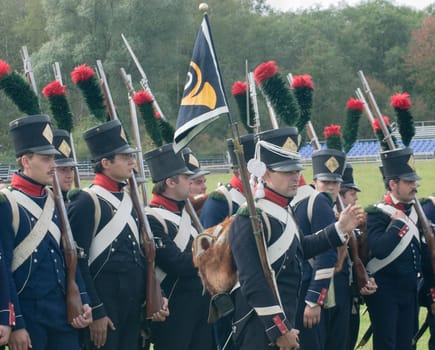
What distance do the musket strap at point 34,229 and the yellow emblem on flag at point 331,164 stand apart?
10.2ft

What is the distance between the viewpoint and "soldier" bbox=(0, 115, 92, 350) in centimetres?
630

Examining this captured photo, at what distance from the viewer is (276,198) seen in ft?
21.1

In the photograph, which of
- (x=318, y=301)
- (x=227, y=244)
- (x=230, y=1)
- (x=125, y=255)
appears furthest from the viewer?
(x=230, y=1)

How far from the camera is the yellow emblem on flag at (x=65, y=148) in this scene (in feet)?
26.3

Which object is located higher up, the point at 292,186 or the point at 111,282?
the point at 292,186

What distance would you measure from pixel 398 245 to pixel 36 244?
360 cm

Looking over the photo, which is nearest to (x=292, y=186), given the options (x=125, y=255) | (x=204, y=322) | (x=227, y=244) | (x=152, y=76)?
(x=227, y=244)

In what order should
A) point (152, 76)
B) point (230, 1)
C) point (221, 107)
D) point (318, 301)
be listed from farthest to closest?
point (230, 1) → point (152, 76) → point (318, 301) → point (221, 107)

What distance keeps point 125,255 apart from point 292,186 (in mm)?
1453

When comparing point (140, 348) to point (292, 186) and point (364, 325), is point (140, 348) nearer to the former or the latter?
point (292, 186)

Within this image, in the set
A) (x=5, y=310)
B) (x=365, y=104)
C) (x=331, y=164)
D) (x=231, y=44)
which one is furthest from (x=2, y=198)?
(x=231, y=44)

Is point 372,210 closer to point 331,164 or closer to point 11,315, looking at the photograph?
point 331,164

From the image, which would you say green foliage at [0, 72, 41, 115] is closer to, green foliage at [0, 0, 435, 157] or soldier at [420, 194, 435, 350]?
soldier at [420, 194, 435, 350]

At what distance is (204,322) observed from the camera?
313 inches
